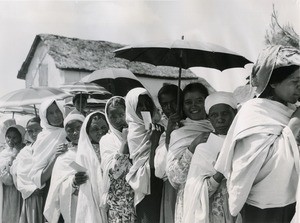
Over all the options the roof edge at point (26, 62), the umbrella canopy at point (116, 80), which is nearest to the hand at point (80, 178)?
the umbrella canopy at point (116, 80)

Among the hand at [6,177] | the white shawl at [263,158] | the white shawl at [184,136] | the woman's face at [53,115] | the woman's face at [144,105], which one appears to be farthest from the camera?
the hand at [6,177]

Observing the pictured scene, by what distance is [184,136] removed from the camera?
10.9ft

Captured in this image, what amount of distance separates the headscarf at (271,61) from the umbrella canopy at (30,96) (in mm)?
A: 3410

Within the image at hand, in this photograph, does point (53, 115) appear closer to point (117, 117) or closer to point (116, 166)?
point (117, 117)

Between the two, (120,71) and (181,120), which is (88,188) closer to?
(181,120)

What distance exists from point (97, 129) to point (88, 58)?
10171mm

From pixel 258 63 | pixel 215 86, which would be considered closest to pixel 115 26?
pixel 215 86

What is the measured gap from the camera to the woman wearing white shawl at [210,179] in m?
2.84

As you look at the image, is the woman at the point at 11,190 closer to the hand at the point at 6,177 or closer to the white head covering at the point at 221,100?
the hand at the point at 6,177

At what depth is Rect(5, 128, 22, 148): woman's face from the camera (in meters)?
5.61

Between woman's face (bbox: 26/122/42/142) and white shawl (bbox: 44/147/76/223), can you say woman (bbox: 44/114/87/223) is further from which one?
woman's face (bbox: 26/122/42/142)

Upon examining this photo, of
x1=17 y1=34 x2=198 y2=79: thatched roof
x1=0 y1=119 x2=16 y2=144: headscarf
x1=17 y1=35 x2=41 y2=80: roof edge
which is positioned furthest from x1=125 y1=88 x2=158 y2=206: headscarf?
x1=17 y1=35 x2=41 y2=80: roof edge

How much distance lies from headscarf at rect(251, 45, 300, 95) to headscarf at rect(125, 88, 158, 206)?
58.6 inches

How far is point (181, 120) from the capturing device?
350 cm
